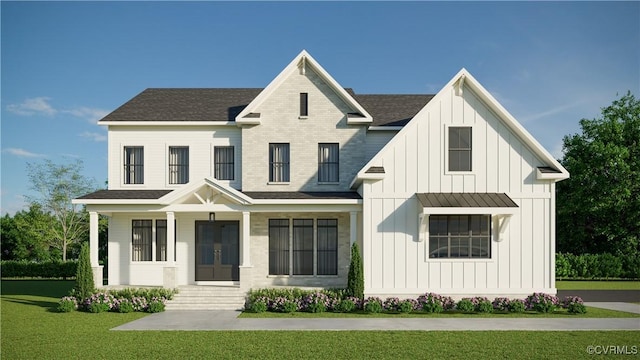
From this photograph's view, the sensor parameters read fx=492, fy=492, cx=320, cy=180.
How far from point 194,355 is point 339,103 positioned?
13.5 m

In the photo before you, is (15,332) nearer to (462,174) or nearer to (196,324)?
(196,324)

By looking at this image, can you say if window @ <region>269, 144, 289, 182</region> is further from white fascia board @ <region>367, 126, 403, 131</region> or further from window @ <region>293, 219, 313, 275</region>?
white fascia board @ <region>367, 126, 403, 131</region>

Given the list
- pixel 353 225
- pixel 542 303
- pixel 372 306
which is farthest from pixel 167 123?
pixel 542 303

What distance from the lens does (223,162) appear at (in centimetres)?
2211

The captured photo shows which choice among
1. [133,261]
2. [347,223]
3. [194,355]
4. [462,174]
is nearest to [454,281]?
[462,174]

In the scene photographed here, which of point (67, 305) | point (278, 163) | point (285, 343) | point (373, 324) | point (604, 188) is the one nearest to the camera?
point (285, 343)

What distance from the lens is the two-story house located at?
17859 mm

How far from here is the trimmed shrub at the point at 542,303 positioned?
17.1 metres

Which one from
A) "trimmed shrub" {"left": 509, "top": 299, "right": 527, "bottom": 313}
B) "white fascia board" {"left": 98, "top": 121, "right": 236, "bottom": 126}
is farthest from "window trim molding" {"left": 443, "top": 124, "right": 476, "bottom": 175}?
"white fascia board" {"left": 98, "top": 121, "right": 236, "bottom": 126}

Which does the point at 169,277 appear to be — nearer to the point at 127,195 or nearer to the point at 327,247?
the point at 127,195

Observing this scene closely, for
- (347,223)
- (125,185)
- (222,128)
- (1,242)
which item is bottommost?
(1,242)

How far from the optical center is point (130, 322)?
15.2 metres

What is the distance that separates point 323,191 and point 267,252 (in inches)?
140
